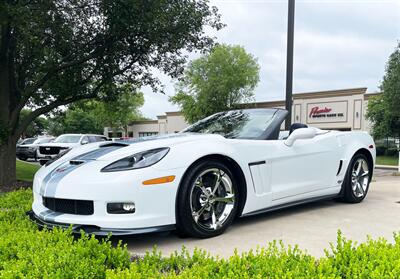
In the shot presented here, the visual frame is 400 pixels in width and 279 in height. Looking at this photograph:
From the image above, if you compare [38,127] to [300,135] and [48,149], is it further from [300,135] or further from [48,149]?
[300,135]

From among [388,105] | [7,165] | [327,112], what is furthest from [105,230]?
[327,112]

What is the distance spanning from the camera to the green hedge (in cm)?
224

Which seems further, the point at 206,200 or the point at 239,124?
the point at 239,124

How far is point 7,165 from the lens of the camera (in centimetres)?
843

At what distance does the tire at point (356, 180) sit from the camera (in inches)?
207

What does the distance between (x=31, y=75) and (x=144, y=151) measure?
25.0 feet

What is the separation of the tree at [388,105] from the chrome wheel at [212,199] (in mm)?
19547

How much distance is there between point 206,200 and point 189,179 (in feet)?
1.05

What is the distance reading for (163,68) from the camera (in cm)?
972

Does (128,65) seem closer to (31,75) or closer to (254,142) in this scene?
(31,75)

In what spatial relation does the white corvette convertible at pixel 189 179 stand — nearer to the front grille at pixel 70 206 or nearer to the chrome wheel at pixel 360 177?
the front grille at pixel 70 206

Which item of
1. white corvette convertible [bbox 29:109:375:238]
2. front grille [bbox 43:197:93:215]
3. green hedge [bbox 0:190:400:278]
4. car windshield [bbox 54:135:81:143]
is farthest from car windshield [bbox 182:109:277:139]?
car windshield [bbox 54:135:81:143]

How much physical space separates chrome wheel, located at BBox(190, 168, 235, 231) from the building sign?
29.1 meters

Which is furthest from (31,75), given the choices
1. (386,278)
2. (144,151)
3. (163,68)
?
(386,278)
